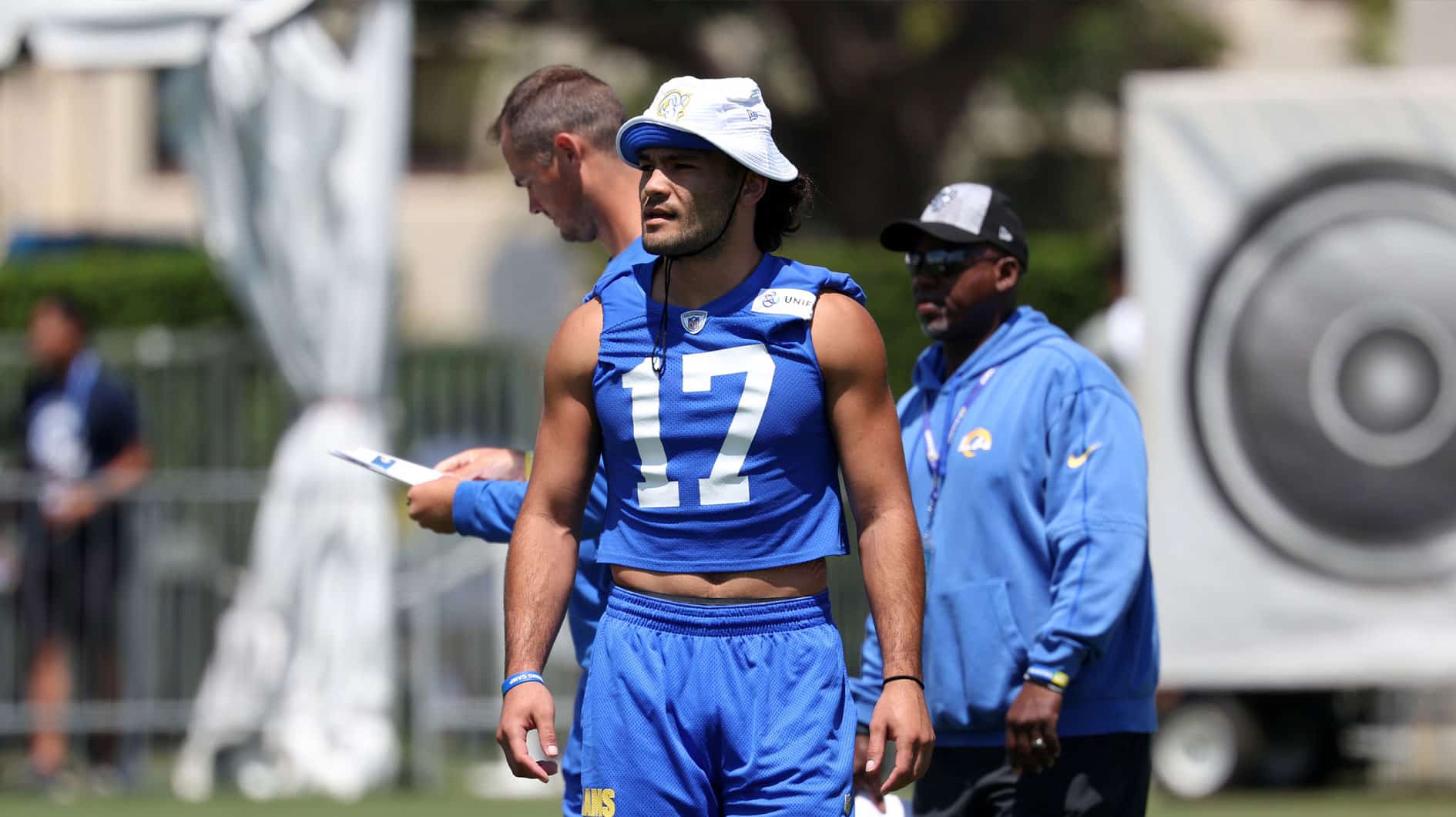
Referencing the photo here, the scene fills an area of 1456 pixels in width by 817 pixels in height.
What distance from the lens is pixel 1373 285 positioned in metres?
9.78

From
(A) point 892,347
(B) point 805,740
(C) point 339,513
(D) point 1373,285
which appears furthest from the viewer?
(A) point 892,347

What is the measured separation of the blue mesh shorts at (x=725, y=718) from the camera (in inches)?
167

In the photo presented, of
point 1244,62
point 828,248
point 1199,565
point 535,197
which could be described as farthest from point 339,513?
point 1244,62

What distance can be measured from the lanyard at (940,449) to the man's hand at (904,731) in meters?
1.13

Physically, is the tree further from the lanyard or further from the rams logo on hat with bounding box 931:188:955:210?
the lanyard

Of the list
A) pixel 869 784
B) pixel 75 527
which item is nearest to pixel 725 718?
pixel 869 784

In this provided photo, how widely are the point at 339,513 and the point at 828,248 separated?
26.9 ft

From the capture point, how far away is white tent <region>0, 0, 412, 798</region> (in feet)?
35.0

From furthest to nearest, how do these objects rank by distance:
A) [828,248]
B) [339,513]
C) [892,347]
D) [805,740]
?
[828,248] → [892,347] → [339,513] → [805,740]

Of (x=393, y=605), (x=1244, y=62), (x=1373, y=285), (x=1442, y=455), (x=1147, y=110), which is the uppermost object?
(x=1244, y=62)

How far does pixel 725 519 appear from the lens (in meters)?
4.30

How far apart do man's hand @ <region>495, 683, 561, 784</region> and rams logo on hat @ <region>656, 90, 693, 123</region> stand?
1.12 metres

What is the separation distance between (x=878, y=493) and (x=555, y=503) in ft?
2.12

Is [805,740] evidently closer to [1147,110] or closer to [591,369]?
[591,369]
